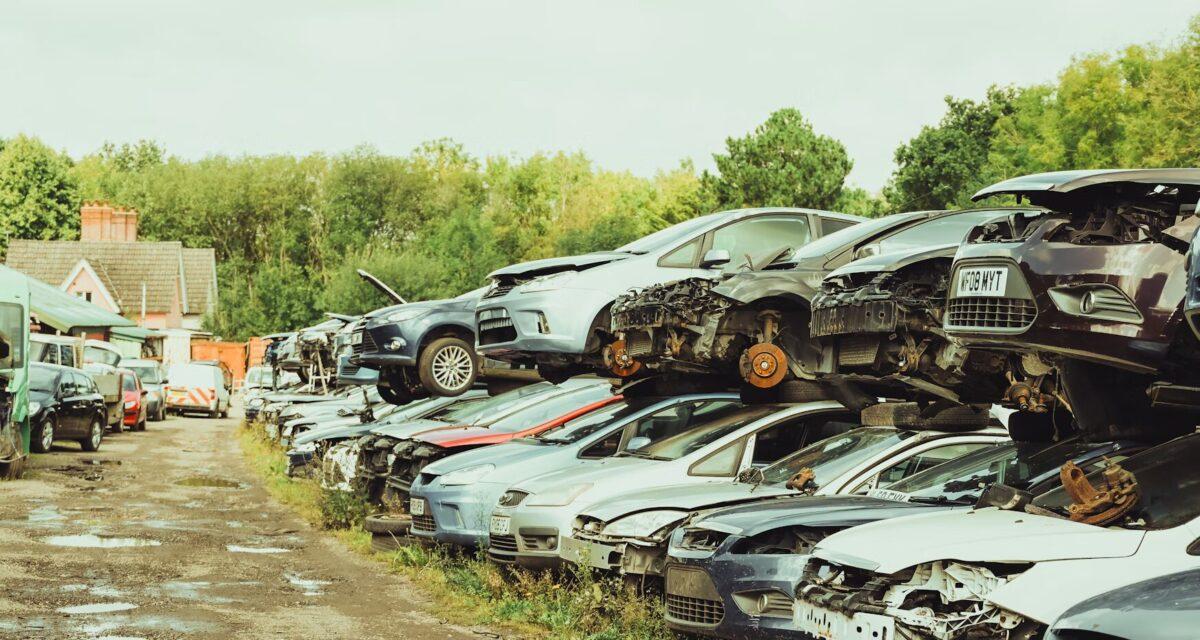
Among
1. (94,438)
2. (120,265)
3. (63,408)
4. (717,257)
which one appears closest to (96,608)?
(717,257)

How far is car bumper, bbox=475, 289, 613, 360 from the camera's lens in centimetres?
1270

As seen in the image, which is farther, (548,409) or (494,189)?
(494,189)

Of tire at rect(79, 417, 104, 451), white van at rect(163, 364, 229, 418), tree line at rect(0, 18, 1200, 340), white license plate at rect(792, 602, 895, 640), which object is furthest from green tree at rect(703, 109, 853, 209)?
white license plate at rect(792, 602, 895, 640)

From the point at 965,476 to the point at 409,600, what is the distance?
16.4 ft

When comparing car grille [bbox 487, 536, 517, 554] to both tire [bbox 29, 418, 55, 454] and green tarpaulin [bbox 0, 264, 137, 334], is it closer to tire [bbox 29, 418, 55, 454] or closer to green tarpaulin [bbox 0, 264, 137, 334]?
tire [bbox 29, 418, 55, 454]

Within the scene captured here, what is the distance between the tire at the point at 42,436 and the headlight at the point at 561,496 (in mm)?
18029

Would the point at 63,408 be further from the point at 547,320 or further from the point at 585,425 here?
the point at 585,425

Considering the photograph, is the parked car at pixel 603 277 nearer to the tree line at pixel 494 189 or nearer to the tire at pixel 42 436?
the tire at pixel 42 436

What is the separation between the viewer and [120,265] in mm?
75438

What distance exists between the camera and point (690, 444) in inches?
410

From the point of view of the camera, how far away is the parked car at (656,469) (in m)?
9.91

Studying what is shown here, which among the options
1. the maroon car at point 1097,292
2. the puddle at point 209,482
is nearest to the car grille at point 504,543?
the maroon car at point 1097,292

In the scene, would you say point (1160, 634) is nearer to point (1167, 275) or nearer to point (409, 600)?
point (1167, 275)

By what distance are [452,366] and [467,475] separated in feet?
16.6
